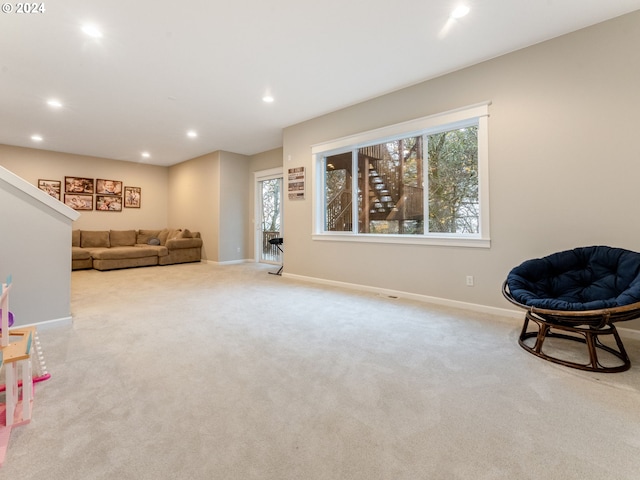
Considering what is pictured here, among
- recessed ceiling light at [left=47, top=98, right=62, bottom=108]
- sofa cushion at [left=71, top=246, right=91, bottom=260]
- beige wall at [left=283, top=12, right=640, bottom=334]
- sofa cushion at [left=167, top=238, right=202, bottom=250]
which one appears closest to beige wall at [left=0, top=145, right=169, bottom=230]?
sofa cushion at [left=71, top=246, right=91, bottom=260]

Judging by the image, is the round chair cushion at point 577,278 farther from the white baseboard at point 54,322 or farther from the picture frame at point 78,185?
the picture frame at point 78,185

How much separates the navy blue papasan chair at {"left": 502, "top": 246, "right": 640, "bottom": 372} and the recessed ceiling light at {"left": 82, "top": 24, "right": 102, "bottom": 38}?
4253 millimetres

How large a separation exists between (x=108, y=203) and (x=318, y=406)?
8339 mm

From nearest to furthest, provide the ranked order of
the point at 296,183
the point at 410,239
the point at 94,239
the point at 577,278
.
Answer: the point at 577,278
the point at 410,239
the point at 296,183
the point at 94,239

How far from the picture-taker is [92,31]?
2.71 metres

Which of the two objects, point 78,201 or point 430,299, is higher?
point 78,201

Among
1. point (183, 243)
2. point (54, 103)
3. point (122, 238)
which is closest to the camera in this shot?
point (54, 103)

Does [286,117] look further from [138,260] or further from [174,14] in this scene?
[138,260]

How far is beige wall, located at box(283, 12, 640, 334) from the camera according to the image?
98.9 inches

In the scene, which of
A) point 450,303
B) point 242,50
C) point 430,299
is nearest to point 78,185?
point 242,50

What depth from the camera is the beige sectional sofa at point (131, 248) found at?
6230 mm

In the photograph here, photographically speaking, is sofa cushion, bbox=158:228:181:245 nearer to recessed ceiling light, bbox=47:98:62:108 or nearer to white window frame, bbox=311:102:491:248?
recessed ceiling light, bbox=47:98:62:108

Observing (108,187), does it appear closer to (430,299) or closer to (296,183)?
(296,183)

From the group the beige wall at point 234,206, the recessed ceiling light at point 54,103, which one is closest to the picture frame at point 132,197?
the beige wall at point 234,206
